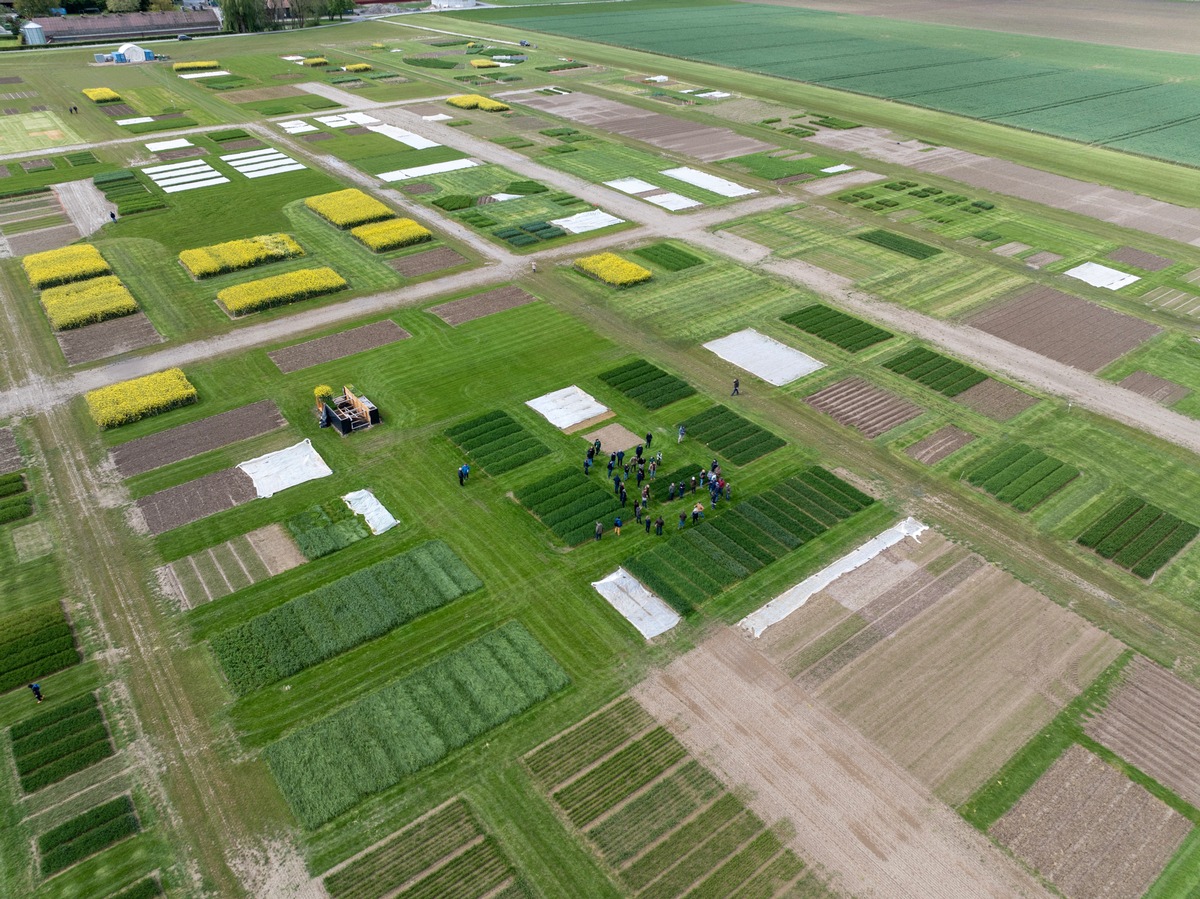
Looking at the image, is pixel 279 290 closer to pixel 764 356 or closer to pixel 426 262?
pixel 426 262

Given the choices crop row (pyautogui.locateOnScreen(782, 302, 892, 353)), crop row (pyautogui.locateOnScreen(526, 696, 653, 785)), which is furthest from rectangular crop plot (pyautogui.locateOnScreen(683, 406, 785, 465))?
crop row (pyautogui.locateOnScreen(526, 696, 653, 785))

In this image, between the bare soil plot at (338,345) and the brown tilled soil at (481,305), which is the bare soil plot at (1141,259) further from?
the bare soil plot at (338,345)

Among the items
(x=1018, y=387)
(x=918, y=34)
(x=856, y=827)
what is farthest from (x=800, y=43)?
(x=856, y=827)

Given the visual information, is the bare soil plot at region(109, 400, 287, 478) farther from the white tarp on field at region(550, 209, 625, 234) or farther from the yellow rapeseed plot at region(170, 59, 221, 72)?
the yellow rapeseed plot at region(170, 59, 221, 72)

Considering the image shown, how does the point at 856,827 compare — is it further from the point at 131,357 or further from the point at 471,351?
the point at 131,357

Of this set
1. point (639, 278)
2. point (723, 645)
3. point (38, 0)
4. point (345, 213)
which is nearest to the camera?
point (723, 645)

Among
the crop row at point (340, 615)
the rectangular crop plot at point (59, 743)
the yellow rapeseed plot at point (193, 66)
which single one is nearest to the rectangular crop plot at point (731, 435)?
the crop row at point (340, 615)
